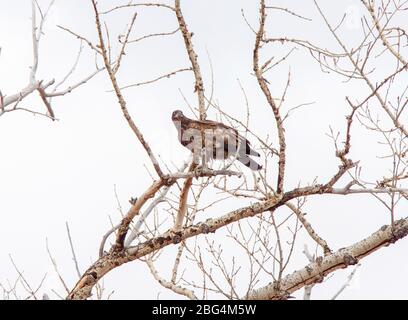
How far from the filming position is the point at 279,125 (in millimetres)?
4742

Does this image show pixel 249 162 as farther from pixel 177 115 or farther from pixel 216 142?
pixel 177 115

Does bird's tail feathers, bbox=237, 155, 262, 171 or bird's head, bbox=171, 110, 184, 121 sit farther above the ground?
bird's head, bbox=171, 110, 184, 121

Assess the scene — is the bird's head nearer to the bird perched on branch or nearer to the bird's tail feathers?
the bird perched on branch

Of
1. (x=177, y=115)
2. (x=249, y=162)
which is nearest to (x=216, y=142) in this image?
(x=249, y=162)

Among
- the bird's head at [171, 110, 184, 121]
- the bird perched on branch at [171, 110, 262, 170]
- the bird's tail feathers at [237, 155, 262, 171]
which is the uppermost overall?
the bird's head at [171, 110, 184, 121]

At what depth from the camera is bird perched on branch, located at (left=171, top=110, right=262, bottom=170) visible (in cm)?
555

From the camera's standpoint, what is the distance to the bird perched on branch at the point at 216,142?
18.2 ft

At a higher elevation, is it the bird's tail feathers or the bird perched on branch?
the bird perched on branch

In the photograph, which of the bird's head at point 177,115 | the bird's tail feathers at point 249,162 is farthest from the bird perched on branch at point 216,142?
the bird's head at point 177,115

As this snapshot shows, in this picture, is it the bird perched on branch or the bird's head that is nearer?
the bird perched on branch

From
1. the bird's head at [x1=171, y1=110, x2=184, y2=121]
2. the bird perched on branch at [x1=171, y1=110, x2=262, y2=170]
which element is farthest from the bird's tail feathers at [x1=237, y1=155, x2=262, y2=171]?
the bird's head at [x1=171, y1=110, x2=184, y2=121]
